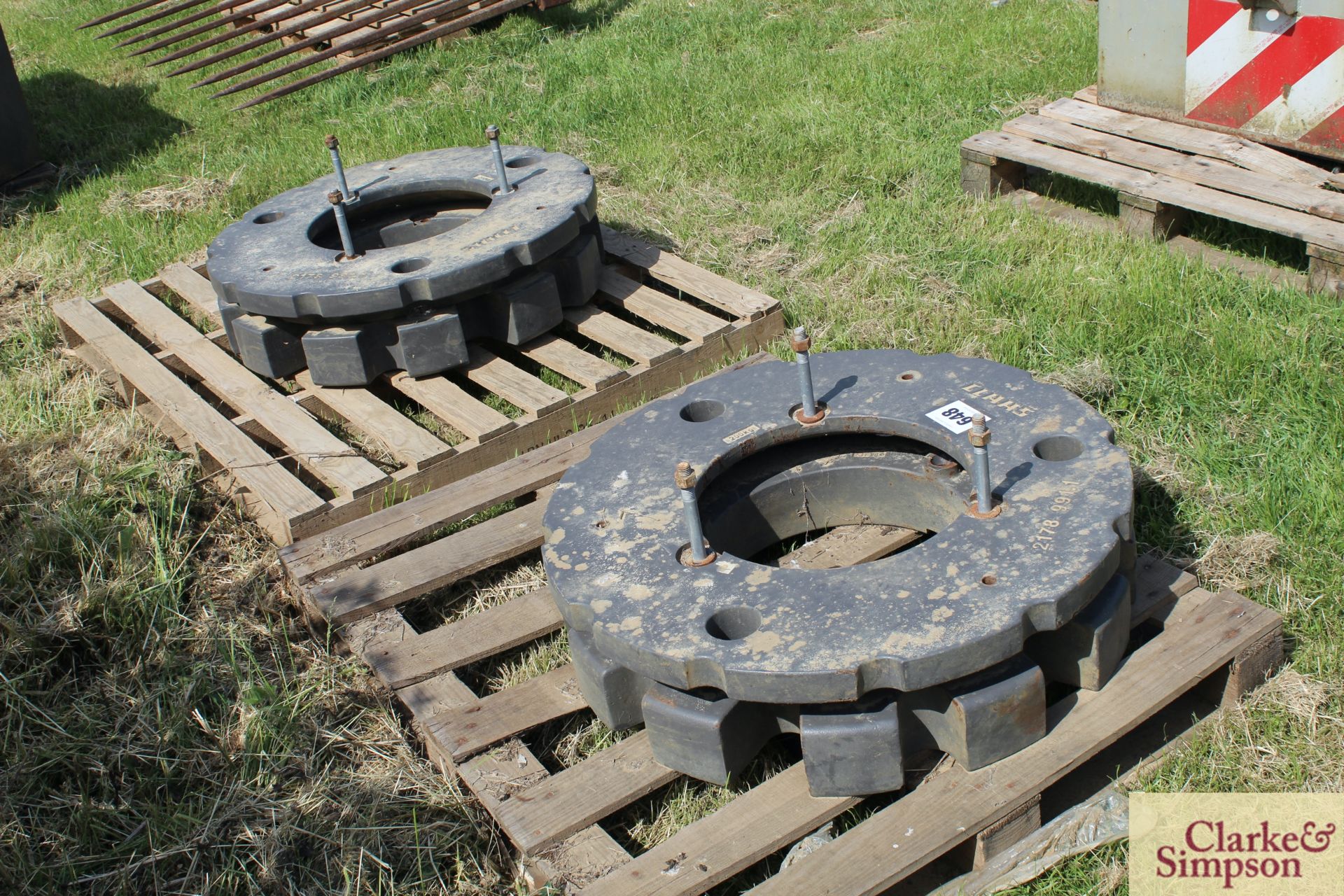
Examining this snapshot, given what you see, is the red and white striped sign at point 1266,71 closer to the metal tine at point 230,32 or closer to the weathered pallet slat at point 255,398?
the weathered pallet slat at point 255,398

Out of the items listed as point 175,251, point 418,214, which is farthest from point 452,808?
point 175,251

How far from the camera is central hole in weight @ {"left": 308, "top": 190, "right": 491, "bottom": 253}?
15.0 feet

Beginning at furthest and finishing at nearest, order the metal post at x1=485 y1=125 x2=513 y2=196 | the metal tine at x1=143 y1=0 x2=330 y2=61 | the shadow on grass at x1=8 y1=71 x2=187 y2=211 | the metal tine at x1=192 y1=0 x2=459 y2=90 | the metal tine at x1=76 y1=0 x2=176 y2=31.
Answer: the metal tine at x1=76 y1=0 x2=176 y2=31 < the metal tine at x1=143 y1=0 x2=330 y2=61 < the metal tine at x1=192 y1=0 x2=459 y2=90 < the shadow on grass at x1=8 y1=71 x2=187 y2=211 < the metal post at x1=485 y1=125 x2=513 y2=196

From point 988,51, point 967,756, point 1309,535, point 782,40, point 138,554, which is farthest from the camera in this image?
point 782,40

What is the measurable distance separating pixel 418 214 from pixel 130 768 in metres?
2.58

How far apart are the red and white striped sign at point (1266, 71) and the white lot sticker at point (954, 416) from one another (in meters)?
2.27

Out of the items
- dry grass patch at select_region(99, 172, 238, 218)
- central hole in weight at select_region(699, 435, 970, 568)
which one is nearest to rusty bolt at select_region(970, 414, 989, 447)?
central hole in weight at select_region(699, 435, 970, 568)

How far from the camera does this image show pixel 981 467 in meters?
2.46

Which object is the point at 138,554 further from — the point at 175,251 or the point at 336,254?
the point at 175,251

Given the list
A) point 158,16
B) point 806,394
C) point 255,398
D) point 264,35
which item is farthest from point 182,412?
point 158,16

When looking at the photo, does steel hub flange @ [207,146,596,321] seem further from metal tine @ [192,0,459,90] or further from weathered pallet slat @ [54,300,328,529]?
metal tine @ [192,0,459,90]

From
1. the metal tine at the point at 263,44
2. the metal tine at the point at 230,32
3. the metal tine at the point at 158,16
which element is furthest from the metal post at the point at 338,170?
the metal tine at the point at 158,16

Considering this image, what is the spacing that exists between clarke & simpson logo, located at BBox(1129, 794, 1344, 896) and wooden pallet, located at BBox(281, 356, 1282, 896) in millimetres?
171

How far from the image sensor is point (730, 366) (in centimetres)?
390
